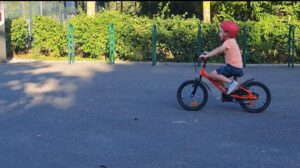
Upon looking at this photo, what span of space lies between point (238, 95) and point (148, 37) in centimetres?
735

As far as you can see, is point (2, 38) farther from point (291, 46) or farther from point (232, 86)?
point (232, 86)

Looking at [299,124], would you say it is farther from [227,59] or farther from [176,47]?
[176,47]

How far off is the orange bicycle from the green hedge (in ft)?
21.9

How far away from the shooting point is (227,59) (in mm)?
8766

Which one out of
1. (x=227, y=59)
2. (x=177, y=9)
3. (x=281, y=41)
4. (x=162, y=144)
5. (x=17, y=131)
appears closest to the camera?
(x=162, y=144)

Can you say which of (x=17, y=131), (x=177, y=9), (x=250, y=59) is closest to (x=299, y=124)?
(x=17, y=131)

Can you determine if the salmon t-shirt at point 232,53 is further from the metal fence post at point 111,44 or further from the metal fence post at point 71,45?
the metal fence post at point 71,45

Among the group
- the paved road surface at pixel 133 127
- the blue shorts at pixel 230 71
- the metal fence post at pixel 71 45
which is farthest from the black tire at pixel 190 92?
the metal fence post at pixel 71 45

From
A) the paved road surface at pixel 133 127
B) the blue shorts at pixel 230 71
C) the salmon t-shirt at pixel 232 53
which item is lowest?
the paved road surface at pixel 133 127

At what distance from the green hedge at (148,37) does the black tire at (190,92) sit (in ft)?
21.7

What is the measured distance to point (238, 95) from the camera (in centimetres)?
877

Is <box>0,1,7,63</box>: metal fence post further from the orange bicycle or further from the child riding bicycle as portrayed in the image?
the child riding bicycle

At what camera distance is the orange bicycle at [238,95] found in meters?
8.74

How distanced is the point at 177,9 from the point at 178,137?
18.3 metres
